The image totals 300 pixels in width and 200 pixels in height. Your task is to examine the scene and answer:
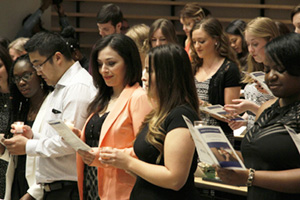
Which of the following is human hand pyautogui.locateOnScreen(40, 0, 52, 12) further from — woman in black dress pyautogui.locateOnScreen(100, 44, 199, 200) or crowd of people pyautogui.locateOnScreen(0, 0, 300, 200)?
woman in black dress pyautogui.locateOnScreen(100, 44, 199, 200)

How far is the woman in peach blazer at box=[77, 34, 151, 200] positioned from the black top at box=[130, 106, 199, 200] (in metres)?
0.23

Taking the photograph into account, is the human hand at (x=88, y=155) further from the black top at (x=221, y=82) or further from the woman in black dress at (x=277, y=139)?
the black top at (x=221, y=82)

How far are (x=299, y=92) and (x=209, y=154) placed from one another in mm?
523

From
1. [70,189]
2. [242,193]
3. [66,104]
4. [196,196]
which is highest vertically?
[66,104]

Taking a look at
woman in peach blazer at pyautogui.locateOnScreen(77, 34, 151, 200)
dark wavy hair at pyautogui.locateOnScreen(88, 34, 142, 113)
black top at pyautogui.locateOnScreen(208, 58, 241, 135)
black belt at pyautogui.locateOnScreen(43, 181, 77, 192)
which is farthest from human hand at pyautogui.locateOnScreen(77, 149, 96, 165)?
black top at pyautogui.locateOnScreen(208, 58, 241, 135)

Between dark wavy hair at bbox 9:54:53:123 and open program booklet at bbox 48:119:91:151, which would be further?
dark wavy hair at bbox 9:54:53:123

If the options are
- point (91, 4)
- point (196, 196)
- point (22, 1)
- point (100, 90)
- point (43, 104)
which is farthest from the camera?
point (91, 4)

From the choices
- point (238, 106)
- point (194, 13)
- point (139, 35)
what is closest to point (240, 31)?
point (194, 13)

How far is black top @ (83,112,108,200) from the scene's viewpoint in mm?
2625

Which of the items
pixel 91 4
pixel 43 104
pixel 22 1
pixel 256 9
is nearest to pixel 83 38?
pixel 91 4

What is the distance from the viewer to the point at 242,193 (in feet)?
10.5

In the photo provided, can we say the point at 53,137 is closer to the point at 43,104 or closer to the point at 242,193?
the point at 43,104

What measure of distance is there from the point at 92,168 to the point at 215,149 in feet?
3.59

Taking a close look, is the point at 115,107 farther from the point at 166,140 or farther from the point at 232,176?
the point at 232,176
